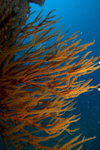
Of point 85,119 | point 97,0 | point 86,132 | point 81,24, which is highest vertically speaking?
point 97,0

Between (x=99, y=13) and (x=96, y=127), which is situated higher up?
(x=99, y=13)

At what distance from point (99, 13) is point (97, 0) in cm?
588

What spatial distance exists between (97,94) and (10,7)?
21.3 m

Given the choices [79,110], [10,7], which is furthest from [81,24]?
[10,7]

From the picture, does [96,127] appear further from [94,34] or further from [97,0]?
[97,0]

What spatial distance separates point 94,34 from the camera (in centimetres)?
3859

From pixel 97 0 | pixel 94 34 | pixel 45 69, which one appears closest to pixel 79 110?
pixel 45 69

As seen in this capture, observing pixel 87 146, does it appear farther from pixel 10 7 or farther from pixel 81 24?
pixel 81 24

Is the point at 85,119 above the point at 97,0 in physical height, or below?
below

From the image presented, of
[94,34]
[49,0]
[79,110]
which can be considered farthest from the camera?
[49,0]

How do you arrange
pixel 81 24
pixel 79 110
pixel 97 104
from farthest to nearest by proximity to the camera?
pixel 81 24 → pixel 97 104 → pixel 79 110

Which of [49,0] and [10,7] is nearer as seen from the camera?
[10,7]

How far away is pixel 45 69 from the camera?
164 centimetres

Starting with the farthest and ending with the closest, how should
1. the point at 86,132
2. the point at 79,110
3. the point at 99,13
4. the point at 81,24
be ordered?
the point at 81,24
the point at 99,13
the point at 79,110
the point at 86,132
